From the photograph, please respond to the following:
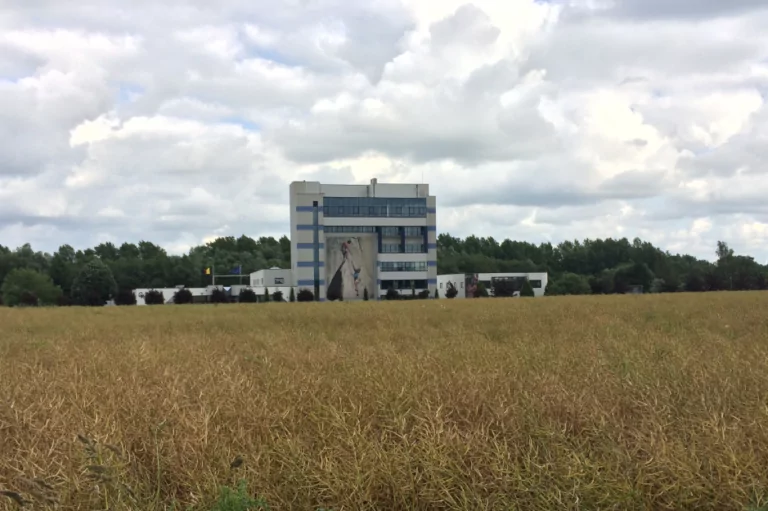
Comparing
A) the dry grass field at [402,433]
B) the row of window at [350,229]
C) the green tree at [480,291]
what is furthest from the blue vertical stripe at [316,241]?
the dry grass field at [402,433]

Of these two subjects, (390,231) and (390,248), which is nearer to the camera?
(390,248)

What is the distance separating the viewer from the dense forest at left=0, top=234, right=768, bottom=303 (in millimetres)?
107538

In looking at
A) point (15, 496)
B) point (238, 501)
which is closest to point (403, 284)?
point (238, 501)

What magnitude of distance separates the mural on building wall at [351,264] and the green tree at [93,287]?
33153 mm

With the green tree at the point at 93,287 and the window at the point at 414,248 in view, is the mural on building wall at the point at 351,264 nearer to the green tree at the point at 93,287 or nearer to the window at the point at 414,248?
the window at the point at 414,248

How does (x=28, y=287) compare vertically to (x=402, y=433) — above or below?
above

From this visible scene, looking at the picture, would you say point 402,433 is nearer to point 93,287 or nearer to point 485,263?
point 93,287

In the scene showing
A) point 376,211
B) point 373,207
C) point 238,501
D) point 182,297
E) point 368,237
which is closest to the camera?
point 238,501

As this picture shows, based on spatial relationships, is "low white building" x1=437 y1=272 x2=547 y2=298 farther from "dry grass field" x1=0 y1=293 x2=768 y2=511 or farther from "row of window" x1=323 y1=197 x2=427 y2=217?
"dry grass field" x1=0 y1=293 x2=768 y2=511

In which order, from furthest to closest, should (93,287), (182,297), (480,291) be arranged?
(93,287), (480,291), (182,297)

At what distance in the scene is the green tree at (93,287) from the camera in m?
94.9

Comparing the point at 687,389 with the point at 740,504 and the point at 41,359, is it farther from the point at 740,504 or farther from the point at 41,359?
the point at 41,359

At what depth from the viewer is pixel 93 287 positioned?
320 feet

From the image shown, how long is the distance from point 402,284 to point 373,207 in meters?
12.0
